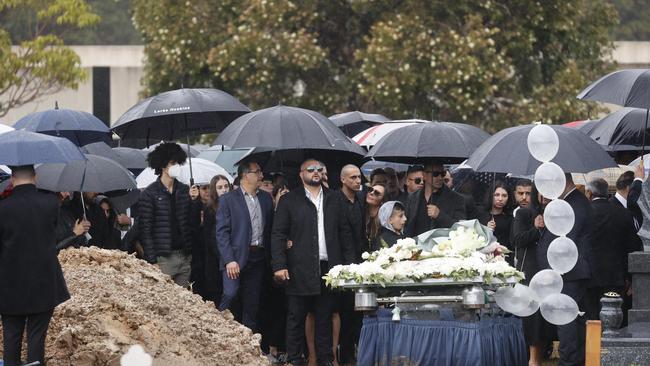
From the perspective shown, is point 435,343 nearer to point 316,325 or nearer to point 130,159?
point 316,325

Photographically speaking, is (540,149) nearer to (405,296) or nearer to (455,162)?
(405,296)

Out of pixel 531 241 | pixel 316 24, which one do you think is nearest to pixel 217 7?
pixel 316 24

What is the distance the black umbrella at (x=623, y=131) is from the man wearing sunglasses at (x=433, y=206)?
99.3 inches

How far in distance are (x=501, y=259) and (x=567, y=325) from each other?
4.32ft

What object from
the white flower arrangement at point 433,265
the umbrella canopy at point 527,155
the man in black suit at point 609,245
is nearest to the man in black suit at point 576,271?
the umbrella canopy at point 527,155

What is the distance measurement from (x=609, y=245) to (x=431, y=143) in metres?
2.33

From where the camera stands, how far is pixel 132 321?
39.4 ft

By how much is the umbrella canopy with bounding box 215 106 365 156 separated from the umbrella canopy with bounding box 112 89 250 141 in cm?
130

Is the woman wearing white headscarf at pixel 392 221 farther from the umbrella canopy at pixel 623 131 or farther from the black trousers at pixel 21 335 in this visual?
the black trousers at pixel 21 335

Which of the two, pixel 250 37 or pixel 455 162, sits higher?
pixel 250 37

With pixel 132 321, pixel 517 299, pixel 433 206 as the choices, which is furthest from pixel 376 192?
pixel 132 321

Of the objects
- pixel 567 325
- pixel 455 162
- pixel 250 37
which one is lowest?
pixel 567 325

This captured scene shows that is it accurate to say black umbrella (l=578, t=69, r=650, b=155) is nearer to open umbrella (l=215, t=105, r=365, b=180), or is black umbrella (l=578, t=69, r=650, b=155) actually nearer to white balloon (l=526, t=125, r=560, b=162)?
white balloon (l=526, t=125, r=560, b=162)

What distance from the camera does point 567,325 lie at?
13.3m
